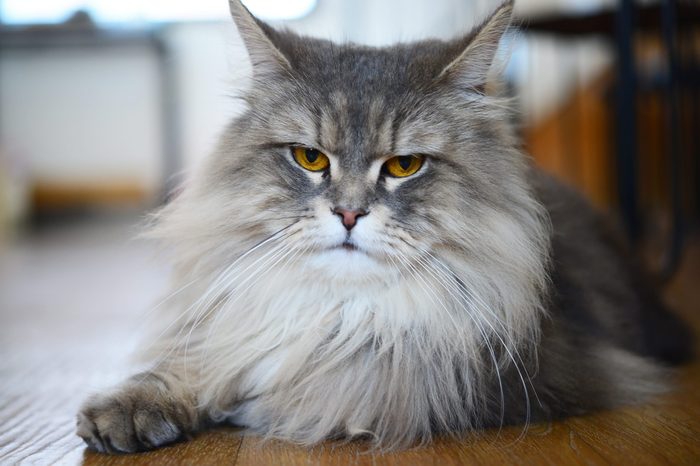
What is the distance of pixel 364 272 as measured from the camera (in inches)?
47.4

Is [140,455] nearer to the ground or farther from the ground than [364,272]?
nearer to the ground

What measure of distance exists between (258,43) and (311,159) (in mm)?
243

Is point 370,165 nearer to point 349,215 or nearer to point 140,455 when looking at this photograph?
point 349,215

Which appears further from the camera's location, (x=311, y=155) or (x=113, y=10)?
(x=113, y=10)

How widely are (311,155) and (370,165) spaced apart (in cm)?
11

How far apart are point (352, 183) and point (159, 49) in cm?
492

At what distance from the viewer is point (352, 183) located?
1.18 m

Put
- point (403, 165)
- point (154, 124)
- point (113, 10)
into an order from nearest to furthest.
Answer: point (403, 165) < point (113, 10) < point (154, 124)

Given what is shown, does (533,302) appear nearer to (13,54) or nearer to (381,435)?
(381,435)

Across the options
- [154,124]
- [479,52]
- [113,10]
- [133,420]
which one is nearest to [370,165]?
[479,52]

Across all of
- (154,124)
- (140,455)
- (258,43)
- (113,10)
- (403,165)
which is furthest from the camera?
(154,124)

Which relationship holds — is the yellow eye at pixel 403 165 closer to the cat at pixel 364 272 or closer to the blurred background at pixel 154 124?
the cat at pixel 364 272

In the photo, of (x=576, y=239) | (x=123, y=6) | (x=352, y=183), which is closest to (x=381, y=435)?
(x=352, y=183)

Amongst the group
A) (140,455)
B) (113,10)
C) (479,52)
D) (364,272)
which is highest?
(113,10)
